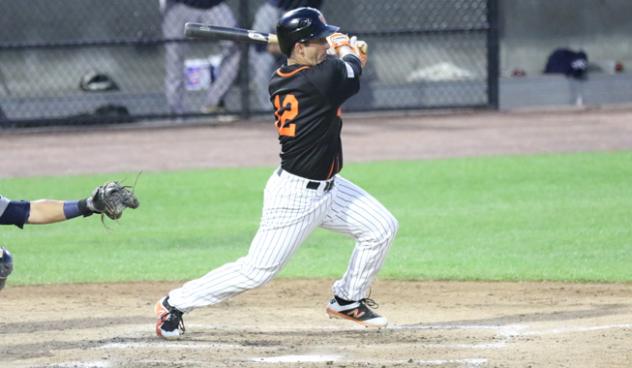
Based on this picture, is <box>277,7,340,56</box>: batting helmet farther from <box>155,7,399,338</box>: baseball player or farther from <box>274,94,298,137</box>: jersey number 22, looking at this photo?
<box>274,94,298,137</box>: jersey number 22

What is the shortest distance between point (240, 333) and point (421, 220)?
3.70m

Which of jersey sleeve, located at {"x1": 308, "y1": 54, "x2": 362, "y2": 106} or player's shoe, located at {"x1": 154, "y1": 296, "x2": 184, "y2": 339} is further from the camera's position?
player's shoe, located at {"x1": 154, "y1": 296, "x2": 184, "y2": 339}

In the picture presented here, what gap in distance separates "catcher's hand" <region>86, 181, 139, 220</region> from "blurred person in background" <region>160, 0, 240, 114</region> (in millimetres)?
9758

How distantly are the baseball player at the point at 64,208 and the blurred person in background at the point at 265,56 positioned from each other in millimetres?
9522

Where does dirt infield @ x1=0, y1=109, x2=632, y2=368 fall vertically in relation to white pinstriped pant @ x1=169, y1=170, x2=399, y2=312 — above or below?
below

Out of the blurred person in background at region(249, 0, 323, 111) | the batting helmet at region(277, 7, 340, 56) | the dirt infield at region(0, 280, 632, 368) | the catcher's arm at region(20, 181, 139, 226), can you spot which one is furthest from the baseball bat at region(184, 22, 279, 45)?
the blurred person in background at region(249, 0, 323, 111)

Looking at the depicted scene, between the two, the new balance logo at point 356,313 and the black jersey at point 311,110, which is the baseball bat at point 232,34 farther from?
the new balance logo at point 356,313

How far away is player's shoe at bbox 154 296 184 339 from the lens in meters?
6.34

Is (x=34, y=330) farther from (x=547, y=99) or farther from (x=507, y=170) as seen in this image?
(x=547, y=99)

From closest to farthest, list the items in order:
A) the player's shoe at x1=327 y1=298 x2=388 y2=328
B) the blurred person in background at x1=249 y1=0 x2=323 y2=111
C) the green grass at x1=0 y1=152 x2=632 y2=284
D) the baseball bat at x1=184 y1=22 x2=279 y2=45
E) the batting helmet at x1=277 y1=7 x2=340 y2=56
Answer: the batting helmet at x1=277 y1=7 x2=340 y2=56, the player's shoe at x1=327 y1=298 x2=388 y2=328, the baseball bat at x1=184 y1=22 x2=279 y2=45, the green grass at x1=0 y1=152 x2=632 y2=284, the blurred person in background at x1=249 y1=0 x2=323 y2=111

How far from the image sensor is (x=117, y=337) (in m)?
6.54

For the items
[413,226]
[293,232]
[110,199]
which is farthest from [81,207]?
[413,226]

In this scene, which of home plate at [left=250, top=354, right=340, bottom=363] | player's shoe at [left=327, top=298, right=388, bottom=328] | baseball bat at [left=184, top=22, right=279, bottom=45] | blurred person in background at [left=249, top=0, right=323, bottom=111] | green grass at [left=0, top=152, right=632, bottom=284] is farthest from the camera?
blurred person in background at [left=249, top=0, right=323, bottom=111]

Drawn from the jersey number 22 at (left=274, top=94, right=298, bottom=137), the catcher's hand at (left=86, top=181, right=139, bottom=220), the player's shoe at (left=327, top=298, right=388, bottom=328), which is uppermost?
the jersey number 22 at (left=274, top=94, right=298, bottom=137)
